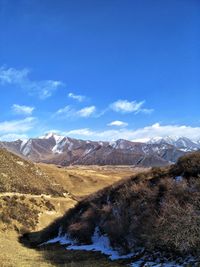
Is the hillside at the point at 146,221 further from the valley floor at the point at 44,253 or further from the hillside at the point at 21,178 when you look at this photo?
the hillside at the point at 21,178

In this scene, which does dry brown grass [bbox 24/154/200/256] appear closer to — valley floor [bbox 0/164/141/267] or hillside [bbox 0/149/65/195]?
valley floor [bbox 0/164/141/267]


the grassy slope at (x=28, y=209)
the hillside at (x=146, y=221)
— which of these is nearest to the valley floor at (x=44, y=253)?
the grassy slope at (x=28, y=209)

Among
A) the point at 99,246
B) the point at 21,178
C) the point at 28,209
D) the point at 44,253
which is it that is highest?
the point at 21,178

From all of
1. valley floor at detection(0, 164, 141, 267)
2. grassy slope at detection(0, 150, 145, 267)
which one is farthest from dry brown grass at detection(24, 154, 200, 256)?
grassy slope at detection(0, 150, 145, 267)

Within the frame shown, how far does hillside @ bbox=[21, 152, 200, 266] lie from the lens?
3416 cm

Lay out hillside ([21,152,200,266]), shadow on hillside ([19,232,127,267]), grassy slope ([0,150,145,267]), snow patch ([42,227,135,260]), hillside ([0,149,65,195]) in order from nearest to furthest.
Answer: hillside ([21,152,200,266]), shadow on hillside ([19,232,127,267]), grassy slope ([0,150,145,267]), snow patch ([42,227,135,260]), hillside ([0,149,65,195])

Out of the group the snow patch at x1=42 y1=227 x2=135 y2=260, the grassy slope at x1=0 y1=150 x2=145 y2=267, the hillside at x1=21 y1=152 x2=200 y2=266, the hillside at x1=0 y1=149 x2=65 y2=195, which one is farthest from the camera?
the hillside at x1=0 y1=149 x2=65 y2=195

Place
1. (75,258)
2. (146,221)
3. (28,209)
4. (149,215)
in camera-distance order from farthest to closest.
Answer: (28,209) < (75,258) < (149,215) < (146,221)

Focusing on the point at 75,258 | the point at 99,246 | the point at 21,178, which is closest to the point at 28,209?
the point at 21,178

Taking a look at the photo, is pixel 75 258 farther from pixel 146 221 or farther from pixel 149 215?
pixel 149 215

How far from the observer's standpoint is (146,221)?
40.2 metres

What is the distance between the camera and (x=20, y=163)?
104 m

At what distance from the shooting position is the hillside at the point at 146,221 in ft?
112

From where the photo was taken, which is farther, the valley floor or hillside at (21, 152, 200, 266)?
the valley floor
